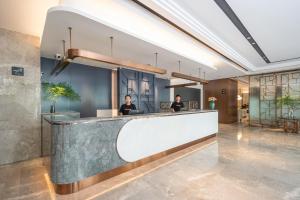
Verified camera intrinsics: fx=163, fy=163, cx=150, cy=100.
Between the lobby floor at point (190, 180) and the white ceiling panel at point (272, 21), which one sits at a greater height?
the white ceiling panel at point (272, 21)

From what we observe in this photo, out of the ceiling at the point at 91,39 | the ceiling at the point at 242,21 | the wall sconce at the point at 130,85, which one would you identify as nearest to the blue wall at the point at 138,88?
the wall sconce at the point at 130,85

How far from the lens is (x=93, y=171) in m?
2.52

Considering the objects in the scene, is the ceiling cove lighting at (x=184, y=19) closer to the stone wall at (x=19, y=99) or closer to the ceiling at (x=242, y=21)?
the ceiling at (x=242, y=21)

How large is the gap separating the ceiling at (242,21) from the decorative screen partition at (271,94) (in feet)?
8.30

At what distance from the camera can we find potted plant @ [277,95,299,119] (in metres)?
6.92

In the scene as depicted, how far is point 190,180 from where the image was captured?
266 cm

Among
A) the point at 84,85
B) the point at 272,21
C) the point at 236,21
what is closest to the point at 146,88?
the point at 84,85

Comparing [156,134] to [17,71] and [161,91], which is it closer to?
[17,71]

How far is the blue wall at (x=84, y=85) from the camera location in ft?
16.3

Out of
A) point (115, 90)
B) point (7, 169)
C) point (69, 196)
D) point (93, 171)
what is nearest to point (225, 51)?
point (115, 90)

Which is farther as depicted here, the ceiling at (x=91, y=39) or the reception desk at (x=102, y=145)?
the ceiling at (x=91, y=39)

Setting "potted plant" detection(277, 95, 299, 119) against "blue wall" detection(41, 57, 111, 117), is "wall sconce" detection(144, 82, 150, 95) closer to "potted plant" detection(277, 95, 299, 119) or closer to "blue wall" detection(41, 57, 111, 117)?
"blue wall" detection(41, 57, 111, 117)

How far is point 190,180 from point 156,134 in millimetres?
1145

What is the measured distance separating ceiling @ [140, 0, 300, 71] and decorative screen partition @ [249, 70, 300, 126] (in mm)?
2530
